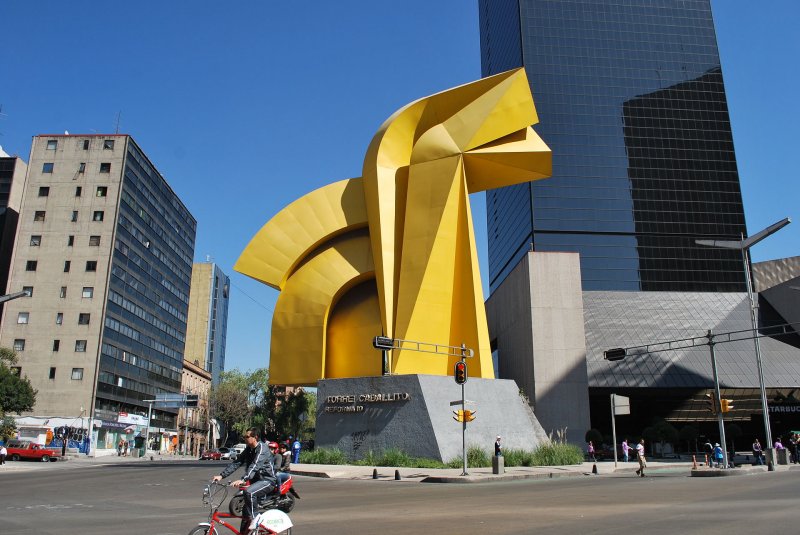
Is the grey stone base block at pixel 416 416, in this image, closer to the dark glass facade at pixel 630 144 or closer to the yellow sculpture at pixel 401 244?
the yellow sculpture at pixel 401 244

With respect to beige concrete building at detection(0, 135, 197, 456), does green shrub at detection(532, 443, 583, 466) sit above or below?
below

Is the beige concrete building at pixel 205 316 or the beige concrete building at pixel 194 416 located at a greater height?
the beige concrete building at pixel 205 316

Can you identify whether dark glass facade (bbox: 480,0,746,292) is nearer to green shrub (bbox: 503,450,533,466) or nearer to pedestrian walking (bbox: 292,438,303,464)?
green shrub (bbox: 503,450,533,466)

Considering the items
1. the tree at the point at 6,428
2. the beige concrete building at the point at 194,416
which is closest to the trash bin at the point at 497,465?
the tree at the point at 6,428

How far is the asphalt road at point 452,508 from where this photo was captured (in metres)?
10.2

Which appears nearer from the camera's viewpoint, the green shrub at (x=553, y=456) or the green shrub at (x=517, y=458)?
the green shrub at (x=517, y=458)

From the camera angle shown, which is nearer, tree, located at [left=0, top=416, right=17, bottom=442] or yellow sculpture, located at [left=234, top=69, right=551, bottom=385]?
yellow sculpture, located at [left=234, top=69, right=551, bottom=385]

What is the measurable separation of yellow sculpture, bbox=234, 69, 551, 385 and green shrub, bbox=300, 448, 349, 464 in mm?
3736

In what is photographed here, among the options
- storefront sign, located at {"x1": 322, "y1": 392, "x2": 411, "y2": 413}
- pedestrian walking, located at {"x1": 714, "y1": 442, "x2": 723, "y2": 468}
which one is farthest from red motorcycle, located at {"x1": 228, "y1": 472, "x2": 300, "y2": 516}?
pedestrian walking, located at {"x1": 714, "y1": 442, "x2": 723, "y2": 468}

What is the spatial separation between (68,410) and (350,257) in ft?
147

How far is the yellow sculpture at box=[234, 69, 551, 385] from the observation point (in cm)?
2984

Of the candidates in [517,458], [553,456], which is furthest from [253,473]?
[553,456]

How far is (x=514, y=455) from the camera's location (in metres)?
27.7

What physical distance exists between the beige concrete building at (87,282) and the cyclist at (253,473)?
61.2 meters
